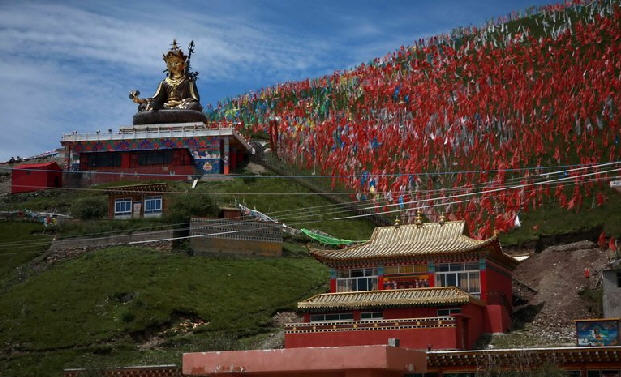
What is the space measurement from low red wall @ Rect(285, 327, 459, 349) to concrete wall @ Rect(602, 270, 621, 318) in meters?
7.16

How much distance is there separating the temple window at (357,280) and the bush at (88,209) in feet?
67.2

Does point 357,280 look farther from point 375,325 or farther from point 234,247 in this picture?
point 234,247

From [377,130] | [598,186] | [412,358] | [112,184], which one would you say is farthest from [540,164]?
[412,358]

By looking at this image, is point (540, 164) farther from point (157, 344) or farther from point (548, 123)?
point (157, 344)

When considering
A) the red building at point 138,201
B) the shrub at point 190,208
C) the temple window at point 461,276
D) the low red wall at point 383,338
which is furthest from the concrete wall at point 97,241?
the temple window at point 461,276

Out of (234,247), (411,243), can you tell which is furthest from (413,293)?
(234,247)

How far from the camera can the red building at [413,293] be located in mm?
42781

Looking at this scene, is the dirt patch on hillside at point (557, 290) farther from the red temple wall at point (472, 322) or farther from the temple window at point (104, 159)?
the temple window at point (104, 159)

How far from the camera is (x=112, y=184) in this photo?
234 ft

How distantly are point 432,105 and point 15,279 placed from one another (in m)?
39.5

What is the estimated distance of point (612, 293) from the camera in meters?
43.4

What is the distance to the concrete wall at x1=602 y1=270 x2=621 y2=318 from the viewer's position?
43125 millimetres

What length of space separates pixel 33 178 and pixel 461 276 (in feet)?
125

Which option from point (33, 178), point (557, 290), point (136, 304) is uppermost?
point (33, 178)
